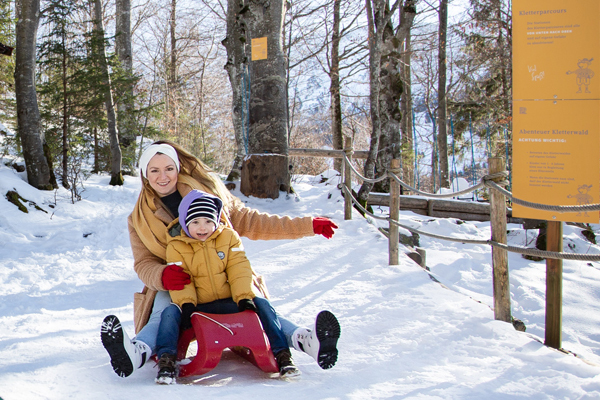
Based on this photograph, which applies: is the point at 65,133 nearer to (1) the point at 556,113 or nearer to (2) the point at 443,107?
(1) the point at 556,113

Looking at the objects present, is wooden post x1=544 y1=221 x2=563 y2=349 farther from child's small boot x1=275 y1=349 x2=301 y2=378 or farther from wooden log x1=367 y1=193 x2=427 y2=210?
wooden log x1=367 y1=193 x2=427 y2=210

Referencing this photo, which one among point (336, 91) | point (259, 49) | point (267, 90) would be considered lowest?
point (267, 90)

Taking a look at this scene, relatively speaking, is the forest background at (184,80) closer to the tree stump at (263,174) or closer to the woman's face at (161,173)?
the tree stump at (263,174)

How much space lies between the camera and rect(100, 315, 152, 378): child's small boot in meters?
2.08

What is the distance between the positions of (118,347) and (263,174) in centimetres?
553

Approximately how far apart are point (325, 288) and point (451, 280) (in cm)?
263

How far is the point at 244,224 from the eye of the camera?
3.10 metres

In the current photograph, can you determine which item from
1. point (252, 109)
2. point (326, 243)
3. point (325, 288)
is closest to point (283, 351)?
point (325, 288)

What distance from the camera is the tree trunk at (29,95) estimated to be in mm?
7598

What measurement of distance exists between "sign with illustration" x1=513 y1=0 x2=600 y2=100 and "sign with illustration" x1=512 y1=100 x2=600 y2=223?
9 cm

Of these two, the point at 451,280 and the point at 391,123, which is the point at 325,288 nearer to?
the point at 451,280

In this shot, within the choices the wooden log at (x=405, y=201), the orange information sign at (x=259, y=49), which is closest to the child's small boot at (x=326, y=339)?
the orange information sign at (x=259, y=49)

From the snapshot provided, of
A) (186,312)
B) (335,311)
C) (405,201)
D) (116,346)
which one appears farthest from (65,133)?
(116,346)

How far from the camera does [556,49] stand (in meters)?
2.99
